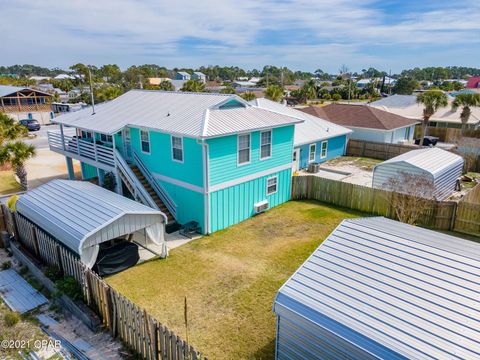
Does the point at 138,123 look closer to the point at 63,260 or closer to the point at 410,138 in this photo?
the point at 63,260

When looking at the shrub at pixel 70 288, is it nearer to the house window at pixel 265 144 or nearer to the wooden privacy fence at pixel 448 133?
the house window at pixel 265 144

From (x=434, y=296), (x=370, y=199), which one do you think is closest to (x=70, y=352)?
(x=434, y=296)

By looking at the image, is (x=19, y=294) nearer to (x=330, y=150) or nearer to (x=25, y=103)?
(x=330, y=150)

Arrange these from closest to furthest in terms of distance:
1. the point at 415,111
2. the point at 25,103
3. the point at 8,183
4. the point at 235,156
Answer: the point at 235,156 < the point at 8,183 < the point at 415,111 < the point at 25,103

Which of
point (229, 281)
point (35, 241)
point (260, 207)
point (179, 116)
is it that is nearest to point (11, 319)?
point (35, 241)

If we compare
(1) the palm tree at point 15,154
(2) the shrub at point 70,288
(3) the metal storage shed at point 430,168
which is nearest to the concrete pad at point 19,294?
(2) the shrub at point 70,288
